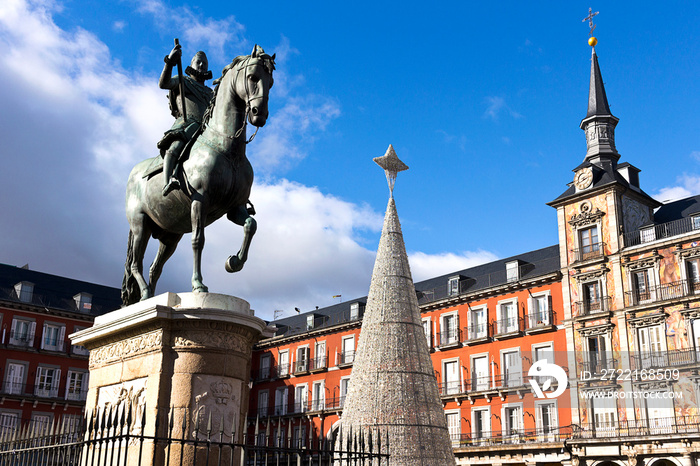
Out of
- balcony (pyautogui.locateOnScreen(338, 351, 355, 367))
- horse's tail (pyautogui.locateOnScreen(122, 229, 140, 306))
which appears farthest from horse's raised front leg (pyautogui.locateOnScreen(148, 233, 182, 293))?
balcony (pyautogui.locateOnScreen(338, 351, 355, 367))

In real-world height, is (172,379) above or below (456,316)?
below

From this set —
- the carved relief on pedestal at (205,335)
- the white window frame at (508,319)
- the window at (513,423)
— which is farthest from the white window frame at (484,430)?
the carved relief on pedestal at (205,335)

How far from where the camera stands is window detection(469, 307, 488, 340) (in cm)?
3900

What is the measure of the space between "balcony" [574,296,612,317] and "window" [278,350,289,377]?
74.5ft

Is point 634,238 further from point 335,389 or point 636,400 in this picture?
point 335,389

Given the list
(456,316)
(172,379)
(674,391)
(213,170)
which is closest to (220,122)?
(213,170)

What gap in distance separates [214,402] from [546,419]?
31664mm

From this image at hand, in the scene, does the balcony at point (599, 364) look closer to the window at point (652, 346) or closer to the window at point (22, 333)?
the window at point (652, 346)

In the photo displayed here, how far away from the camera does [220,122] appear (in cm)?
678

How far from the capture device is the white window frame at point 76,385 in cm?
4416

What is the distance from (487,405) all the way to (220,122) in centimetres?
3357

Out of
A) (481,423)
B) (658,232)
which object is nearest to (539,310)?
(481,423)

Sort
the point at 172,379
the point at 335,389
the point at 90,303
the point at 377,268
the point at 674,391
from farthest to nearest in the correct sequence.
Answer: the point at 90,303 < the point at 335,389 < the point at 674,391 < the point at 377,268 < the point at 172,379

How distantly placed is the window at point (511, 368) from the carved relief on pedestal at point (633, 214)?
8.62 m
